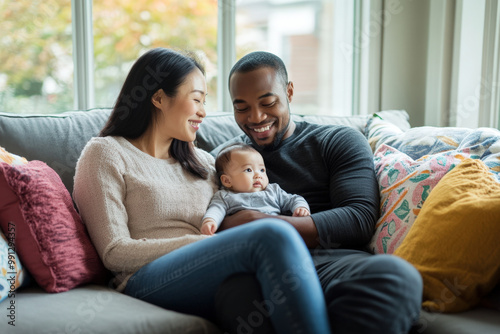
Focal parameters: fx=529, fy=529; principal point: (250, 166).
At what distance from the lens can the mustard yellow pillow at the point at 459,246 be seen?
1.26 meters

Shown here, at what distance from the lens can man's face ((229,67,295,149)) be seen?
5.86ft

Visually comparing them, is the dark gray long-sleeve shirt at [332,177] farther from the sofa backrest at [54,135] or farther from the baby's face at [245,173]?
the sofa backrest at [54,135]

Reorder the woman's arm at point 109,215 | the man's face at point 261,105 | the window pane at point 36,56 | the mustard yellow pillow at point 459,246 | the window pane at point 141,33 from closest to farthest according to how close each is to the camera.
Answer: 1. the mustard yellow pillow at point 459,246
2. the woman's arm at point 109,215
3. the man's face at point 261,105
4. the window pane at point 36,56
5. the window pane at point 141,33

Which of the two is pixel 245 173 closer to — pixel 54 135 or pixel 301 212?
pixel 301 212

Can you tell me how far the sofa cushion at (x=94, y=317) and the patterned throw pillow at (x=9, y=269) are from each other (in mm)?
34

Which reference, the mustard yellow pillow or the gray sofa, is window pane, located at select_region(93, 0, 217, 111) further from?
the mustard yellow pillow

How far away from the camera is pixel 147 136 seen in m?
1.66

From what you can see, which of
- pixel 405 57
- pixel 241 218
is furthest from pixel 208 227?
pixel 405 57

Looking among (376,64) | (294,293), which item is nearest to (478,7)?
(376,64)

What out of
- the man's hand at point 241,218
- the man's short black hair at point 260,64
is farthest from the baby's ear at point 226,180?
the man's short black hair at point 260,64

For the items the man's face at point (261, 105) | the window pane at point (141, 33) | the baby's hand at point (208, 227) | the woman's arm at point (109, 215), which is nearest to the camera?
the woman's arm at point (109, 215)

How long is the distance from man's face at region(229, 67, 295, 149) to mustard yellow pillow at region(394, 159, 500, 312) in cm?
62

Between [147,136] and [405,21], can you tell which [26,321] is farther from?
[405,21]

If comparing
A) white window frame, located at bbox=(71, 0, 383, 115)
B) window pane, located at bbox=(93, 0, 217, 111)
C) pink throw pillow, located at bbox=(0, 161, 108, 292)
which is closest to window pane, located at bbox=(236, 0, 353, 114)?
white window frame, located at bbox=(71, 0, 383, 115)
